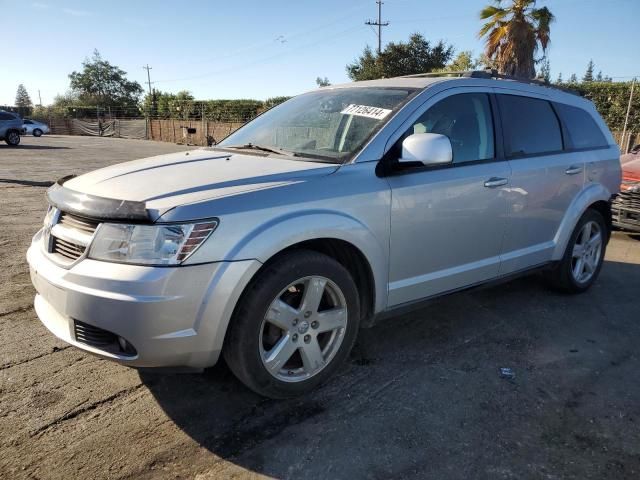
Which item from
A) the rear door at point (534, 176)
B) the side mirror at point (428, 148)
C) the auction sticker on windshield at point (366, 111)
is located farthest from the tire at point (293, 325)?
the rear door at point (534, 176)

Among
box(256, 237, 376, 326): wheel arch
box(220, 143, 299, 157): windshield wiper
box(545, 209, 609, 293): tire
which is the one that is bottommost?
box(545, 209, 609, 293): tire

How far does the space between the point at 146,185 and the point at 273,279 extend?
Result: 81 cm

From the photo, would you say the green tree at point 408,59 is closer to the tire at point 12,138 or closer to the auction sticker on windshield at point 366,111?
the tire at point 12,138

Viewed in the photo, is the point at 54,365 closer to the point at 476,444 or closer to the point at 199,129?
the point at 476,444

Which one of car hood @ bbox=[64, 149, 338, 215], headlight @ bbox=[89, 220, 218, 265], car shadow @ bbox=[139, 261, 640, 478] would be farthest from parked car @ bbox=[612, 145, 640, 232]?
headlight @ bbox=[89, 220, 218, 265]

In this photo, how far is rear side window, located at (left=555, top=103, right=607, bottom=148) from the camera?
4.34m

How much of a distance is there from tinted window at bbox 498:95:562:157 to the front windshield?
937 millimetres

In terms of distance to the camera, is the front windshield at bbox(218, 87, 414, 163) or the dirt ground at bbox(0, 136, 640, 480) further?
the front windshield at bbox(218, 87, 414, 163)

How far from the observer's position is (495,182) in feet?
11.4

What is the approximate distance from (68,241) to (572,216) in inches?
150

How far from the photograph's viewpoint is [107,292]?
2205 mm

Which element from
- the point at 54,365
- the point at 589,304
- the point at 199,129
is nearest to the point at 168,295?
the point at 54,365

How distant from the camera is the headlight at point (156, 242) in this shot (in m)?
2.22

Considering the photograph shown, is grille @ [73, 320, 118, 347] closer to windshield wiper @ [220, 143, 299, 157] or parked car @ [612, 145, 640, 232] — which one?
windshield wiper @ [220, 143, 299, 157]
